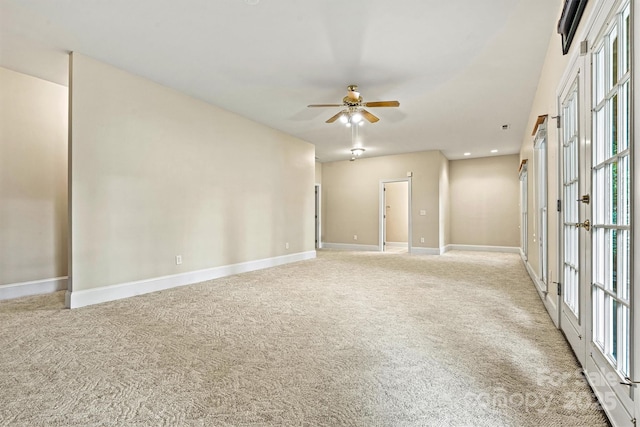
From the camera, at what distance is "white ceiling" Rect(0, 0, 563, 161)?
2713 mm

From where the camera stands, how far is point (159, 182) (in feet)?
13.9

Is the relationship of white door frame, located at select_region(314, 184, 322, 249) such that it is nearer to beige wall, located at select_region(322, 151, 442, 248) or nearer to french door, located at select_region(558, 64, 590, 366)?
beige wall, located at select_region(322, 151, 442, 248)

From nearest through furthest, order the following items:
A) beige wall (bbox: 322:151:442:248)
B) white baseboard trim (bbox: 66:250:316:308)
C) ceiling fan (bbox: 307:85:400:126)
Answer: white baseboard trim (bbox: 66:250:316:308)
ceiling fan (bbox: 307:85:400:126)
beige wall (bbox: 322:151:442:248)

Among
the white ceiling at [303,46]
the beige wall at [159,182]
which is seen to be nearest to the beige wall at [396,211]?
the beige wall at [159,182]

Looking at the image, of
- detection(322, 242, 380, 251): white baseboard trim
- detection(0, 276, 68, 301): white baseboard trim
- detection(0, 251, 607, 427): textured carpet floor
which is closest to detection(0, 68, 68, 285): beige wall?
detection(0, 276, 68, 301): white baseboard trim

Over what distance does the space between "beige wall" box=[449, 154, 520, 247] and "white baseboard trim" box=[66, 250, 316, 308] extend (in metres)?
5.88

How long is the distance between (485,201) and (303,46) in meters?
7.47

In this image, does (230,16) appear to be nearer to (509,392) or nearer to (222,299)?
(222,299)

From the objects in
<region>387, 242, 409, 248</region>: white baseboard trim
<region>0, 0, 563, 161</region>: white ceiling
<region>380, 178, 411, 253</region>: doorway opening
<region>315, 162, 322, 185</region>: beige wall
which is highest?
<region>0, 0, 563, 161</region>: white ceiling

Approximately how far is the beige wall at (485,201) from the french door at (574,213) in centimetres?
668

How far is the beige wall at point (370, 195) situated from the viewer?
8258mm

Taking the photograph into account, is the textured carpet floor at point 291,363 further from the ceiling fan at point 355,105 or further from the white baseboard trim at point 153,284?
the ceiling fan at point 355,105

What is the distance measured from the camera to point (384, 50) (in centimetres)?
334

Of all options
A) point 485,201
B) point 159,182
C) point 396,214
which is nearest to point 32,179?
point 159,182
